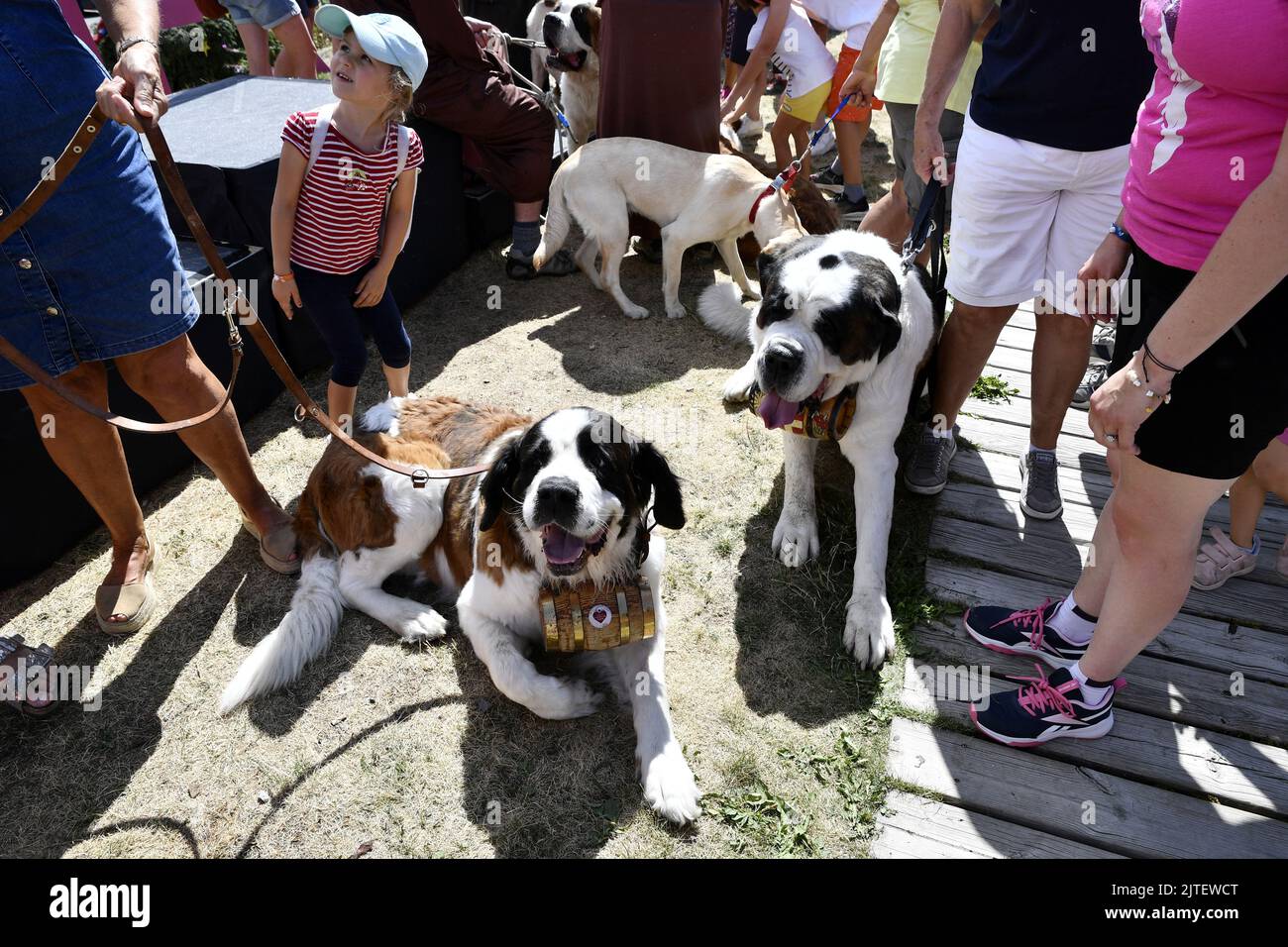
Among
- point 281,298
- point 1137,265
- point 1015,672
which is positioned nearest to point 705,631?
point 1015,672

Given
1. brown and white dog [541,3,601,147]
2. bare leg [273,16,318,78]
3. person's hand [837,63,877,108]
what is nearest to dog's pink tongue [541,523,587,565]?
person's hand [837,63,877,108]

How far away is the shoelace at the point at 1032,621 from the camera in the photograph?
9.16 feet

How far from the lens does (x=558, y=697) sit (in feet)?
8.55

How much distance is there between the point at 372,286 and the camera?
3.56 meters

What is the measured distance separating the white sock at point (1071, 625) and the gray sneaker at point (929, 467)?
1.02m

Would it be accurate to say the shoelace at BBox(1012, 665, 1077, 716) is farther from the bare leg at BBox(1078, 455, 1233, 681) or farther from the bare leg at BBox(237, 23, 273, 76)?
the bare leg at BBox(237, 23, 273, 76)

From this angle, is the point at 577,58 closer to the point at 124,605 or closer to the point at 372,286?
the point at 372,286

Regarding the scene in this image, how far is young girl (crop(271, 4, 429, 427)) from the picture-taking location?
3.02 meters

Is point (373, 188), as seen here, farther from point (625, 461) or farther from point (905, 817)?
point (905, 817)

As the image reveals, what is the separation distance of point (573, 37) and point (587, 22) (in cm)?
15

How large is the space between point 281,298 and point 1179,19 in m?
3.20
